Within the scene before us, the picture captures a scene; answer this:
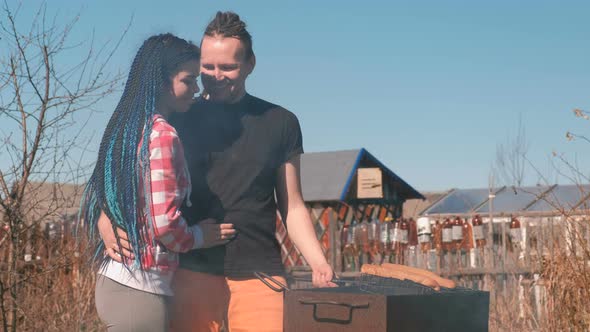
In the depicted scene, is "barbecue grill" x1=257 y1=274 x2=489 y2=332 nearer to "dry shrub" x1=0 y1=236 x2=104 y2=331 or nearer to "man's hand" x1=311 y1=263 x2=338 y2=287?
"man's hand" x1=311 y1=263 x2=338 y2=287

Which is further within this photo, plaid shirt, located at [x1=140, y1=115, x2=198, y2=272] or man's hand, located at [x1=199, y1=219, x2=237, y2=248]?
man's hand, located at [x1=199, y1=219, x2=237, y2=248]

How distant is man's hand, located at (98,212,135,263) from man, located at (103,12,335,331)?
23 centimetres

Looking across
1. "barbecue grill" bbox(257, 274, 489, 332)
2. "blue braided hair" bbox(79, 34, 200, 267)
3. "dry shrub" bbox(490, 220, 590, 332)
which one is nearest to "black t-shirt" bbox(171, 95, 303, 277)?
"barbecue grill" bbox(257, 274, 489, 332)

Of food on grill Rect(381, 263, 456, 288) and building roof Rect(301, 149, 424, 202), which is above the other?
building roof Rect(301, 149, 424, 202)

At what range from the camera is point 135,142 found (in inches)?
88.6

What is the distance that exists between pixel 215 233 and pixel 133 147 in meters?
0.36

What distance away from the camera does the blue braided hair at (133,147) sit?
7.30 feet

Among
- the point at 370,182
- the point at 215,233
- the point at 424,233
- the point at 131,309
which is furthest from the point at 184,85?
the point at 370,182

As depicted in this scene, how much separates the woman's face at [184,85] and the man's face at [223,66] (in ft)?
0.55

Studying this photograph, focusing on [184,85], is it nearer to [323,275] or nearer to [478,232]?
[323,275]

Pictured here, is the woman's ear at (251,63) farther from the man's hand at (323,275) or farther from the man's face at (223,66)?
the man's hand at (323,275)

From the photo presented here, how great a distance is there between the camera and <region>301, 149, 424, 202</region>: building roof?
15992 millimetres

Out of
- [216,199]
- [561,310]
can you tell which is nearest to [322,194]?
[561,310]

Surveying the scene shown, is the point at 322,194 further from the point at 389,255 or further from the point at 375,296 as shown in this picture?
the point at 375,296
